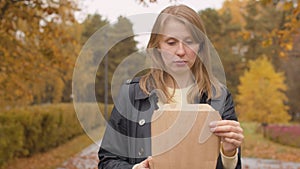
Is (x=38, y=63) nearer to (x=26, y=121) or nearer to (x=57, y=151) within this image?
(x=26, y=121)

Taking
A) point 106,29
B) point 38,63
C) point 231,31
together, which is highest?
point 231,31

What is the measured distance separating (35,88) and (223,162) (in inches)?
695

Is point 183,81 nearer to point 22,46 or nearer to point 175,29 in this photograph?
point 175,29

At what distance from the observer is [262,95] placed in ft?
76.4

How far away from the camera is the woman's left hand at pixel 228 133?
1215 millimetres

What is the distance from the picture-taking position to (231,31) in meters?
31.5

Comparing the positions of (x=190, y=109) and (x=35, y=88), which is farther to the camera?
(x=35, y=88)

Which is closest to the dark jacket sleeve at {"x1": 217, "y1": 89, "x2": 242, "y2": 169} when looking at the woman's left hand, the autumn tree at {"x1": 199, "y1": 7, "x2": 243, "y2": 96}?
the woman's left hand

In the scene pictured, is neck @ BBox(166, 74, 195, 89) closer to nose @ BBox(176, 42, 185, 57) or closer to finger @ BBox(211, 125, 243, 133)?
nose @ BBox(176, 42, 185, 57)

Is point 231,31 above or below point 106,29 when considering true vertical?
above

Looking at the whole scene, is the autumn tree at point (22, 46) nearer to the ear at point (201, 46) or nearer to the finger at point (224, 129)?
the ear at point (201, 46)

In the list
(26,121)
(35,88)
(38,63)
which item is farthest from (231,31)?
(38,63)

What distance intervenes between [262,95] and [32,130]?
14.8 m

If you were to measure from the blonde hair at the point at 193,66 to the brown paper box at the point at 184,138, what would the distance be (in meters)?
0.23
